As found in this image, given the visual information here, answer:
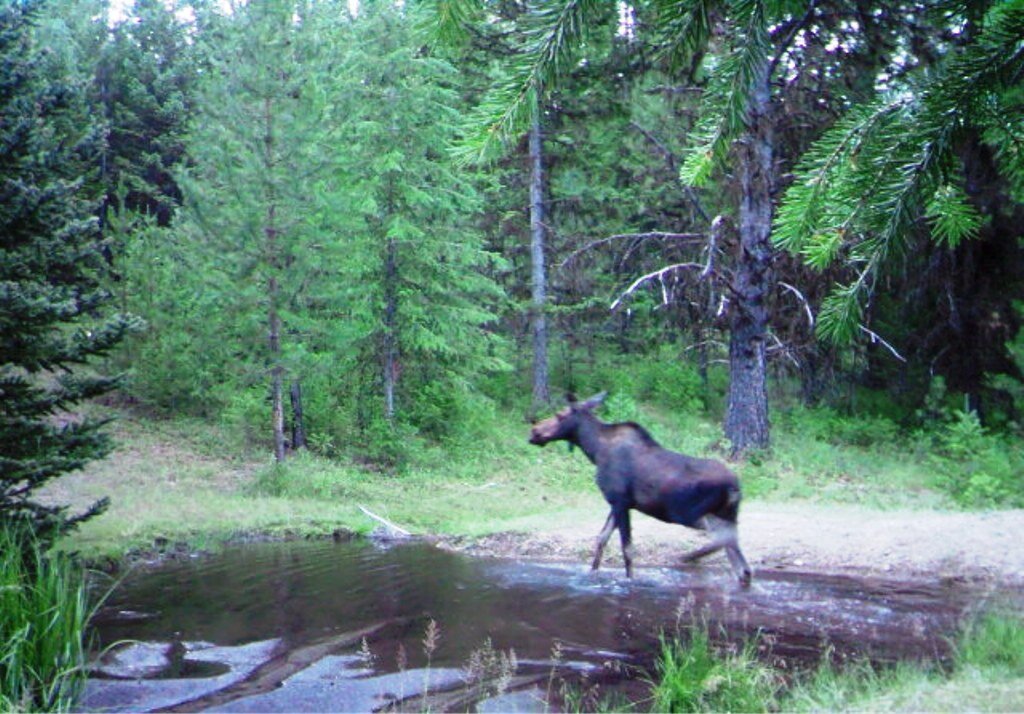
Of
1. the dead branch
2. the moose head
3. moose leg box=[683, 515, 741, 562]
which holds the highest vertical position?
the moose head

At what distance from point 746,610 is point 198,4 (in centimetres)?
4543

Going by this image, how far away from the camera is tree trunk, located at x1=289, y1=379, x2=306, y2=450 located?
24.0m

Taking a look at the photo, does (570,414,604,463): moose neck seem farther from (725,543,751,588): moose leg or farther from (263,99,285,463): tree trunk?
(263,99,285,463): tree trunk

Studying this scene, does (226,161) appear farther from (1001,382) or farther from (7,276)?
(1001,382)

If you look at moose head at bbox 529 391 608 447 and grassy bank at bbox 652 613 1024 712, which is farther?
moose head at bbox 529 391 608 447

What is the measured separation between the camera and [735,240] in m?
22.4

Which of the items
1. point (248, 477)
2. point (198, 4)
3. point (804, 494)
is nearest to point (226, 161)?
point (248, 477)

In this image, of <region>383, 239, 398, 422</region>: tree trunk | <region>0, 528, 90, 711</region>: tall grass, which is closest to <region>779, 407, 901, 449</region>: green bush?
<region>383, 239, 398, 422</region>: tree trunk

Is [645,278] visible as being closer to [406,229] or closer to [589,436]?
[406,229]

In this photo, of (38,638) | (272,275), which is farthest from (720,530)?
(272,275)

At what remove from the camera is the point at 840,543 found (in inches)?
534

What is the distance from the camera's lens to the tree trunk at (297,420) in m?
24.0

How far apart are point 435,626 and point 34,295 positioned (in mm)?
5447

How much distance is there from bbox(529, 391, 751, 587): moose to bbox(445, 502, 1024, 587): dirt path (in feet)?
6.72
